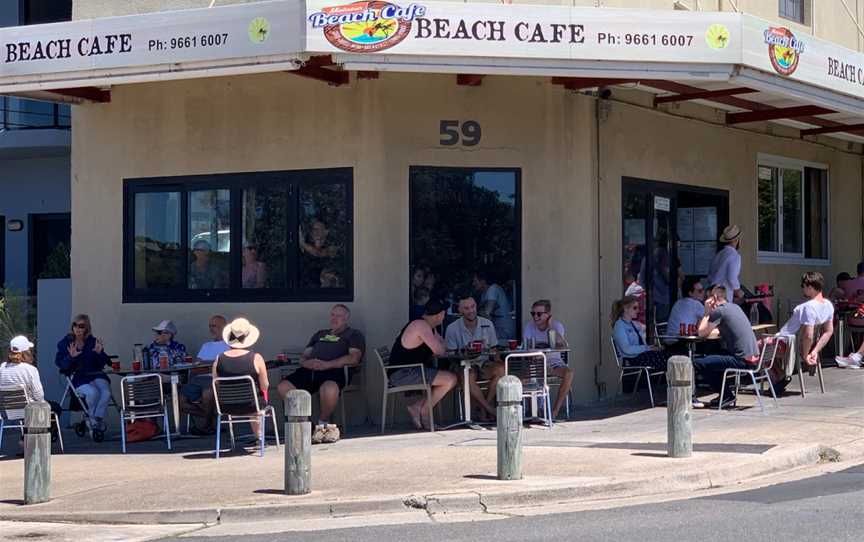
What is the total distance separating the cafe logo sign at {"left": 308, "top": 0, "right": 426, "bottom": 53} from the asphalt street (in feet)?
17.1

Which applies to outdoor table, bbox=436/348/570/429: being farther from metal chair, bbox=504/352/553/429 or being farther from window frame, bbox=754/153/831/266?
window frame, bbox=754/153/831/266

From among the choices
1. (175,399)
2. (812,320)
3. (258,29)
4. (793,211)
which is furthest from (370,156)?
(793,211)

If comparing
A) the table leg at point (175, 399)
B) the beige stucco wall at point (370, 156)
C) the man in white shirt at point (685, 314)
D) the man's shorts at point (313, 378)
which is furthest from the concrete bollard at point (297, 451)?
the man in white shirt at point (685, 314)

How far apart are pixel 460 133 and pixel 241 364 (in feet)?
13.3

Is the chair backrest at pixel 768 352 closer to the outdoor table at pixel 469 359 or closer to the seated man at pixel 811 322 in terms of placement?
the seated man at pixel 811 322

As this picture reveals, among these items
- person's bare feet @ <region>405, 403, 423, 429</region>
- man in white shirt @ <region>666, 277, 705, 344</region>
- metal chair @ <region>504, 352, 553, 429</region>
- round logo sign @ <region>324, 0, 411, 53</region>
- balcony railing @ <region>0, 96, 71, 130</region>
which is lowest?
person's bare feet @ <region>405, 403, 423, 429</region>

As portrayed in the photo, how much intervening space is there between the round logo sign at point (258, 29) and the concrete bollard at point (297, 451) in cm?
414

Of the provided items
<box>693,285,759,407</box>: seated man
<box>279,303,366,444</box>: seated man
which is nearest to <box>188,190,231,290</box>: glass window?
<box>279,303,366,444</box>: seated man

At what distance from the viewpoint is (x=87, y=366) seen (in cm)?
1455

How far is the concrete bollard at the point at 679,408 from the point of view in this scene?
11.0 meters

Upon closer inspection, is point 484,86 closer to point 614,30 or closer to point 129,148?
point 614,30

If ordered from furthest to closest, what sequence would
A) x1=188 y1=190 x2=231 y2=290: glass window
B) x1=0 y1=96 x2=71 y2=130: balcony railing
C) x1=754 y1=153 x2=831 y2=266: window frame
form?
x1=0 y1=96 x2=71 y2=130: balcony railing < x1=754 y1=153 x2=831 y2=266: window frame < x1=188 y1=190 x2=231 y2=290: glass window

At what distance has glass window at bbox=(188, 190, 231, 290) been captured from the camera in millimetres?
15250

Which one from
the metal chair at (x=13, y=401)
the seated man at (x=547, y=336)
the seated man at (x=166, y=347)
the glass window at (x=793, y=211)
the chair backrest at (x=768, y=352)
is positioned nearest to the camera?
the metal chair at (x=13, y=401)
